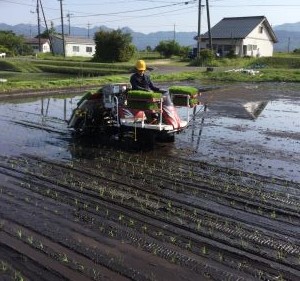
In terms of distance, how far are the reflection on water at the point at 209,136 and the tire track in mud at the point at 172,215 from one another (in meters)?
0.87

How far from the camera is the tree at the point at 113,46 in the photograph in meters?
45.7

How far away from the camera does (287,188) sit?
23.9 ft

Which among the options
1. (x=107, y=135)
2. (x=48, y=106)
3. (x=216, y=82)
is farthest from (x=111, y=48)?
(x=107, y=135)

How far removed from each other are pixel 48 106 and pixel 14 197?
33.5 ft

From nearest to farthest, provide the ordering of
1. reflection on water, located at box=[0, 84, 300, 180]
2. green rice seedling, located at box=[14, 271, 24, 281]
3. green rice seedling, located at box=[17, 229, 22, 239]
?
green rice seedling, located at box=[14, 271, 24, 281] < green rice seedling, located at box=[17, 229, 22, 239] < reflection on water, located at box=[0, 84, 300, 180]

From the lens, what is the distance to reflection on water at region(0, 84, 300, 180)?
9242 millimetres

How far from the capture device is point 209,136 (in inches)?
447

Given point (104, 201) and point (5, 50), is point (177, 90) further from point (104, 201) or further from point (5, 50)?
point (5, 50)

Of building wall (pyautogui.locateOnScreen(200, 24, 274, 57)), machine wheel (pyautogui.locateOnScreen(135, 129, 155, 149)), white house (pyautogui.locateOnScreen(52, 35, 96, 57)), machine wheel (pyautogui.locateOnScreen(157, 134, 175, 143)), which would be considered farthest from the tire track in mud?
white house (pyautogui.locateOnScreen(52, 35, 96, 57))

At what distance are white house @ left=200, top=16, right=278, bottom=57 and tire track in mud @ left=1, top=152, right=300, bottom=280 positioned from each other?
4281 cm

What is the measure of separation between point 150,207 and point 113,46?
135 ft

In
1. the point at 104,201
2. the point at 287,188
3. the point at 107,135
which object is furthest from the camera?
the point at 107,135

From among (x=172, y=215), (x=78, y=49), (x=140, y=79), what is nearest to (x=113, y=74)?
(x=140, y=79)

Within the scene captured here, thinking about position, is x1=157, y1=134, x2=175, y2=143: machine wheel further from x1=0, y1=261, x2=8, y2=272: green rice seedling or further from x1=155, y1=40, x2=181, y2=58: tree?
x1=155, y1=40, x2=181, y2=58: tree
